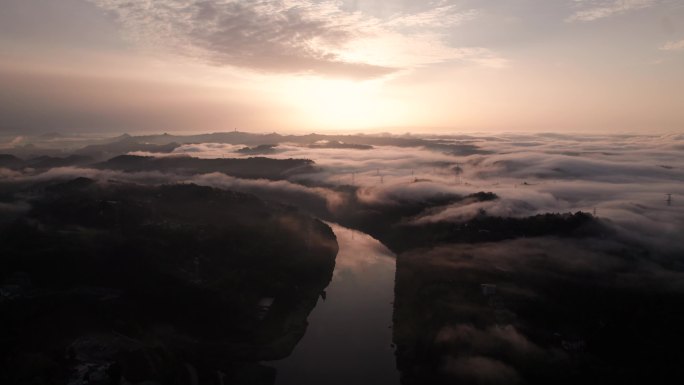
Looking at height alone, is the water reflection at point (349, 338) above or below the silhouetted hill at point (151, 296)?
below

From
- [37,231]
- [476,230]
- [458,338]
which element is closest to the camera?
[458,338]

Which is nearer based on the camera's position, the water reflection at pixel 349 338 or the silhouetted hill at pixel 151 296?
the silhouetted hill at pixel 151 296

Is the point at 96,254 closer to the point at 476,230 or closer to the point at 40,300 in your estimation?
the point at 40,300

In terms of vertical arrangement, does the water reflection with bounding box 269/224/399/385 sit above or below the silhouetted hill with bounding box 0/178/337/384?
below

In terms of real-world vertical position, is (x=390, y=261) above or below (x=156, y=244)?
below

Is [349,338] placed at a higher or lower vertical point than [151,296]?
lower

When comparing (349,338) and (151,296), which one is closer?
(349,338)

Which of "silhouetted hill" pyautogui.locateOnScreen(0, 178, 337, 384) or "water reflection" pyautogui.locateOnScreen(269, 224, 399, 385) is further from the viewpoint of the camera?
"water reflection" pyautogui.locateOnScreen(269, 224, 399, 385)

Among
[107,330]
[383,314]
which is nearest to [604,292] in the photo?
[383,314]
